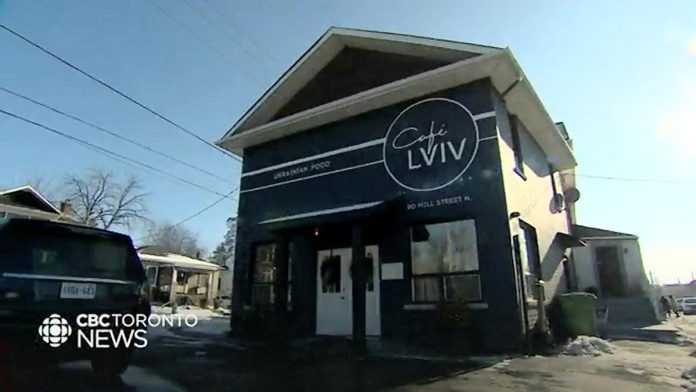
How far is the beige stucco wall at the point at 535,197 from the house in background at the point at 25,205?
21.4m

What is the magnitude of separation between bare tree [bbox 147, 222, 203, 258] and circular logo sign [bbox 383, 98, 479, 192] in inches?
1311

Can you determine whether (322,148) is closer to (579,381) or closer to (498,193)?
(498,193)

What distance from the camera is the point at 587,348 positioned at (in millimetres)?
7164

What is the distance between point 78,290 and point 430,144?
7020mm

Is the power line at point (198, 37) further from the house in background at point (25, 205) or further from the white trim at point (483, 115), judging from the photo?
the house in background at point (25, 205)

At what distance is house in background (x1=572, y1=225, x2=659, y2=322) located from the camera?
1501 cm

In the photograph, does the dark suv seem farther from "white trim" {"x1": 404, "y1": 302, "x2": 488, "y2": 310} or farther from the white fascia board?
the white fascia board

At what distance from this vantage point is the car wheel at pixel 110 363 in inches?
162

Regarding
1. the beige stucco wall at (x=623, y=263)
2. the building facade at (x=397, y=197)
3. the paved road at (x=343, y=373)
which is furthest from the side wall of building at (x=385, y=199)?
the beige stucco wall at (x=623, y=263)

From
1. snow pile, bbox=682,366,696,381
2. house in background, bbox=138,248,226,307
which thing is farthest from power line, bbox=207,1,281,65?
A: house in background, bbox=138,248,226,307

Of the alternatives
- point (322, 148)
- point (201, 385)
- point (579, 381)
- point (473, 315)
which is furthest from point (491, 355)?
point (322, 148)

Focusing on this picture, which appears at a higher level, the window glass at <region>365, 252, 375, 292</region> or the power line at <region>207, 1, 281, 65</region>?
the power line at <region>207, 1, 281, 65</region>

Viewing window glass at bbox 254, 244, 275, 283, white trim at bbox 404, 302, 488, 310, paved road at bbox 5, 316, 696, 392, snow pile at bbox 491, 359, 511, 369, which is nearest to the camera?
paved road at bbox 5, 316, 696, 392

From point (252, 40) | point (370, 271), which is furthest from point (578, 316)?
point (252, 40)
